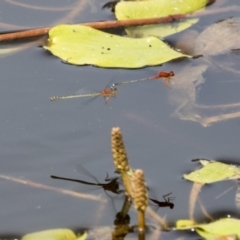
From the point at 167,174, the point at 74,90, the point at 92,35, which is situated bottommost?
the point at 167,174

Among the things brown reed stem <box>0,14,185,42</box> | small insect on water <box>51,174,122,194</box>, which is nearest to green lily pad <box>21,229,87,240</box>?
small insect on water <box>51,174,122,194</box>

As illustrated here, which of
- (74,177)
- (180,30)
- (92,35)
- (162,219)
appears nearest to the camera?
(162,219)

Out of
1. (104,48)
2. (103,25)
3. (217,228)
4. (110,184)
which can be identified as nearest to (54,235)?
(110,184)

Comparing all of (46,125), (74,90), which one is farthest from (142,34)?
(46,125)

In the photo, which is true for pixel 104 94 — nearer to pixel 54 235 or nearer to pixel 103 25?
pixel 103 25

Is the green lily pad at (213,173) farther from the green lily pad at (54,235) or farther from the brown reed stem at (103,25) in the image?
the brown reed stem at (103,25)

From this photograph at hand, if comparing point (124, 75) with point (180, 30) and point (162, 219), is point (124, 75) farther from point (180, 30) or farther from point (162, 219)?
point (162, 219)
